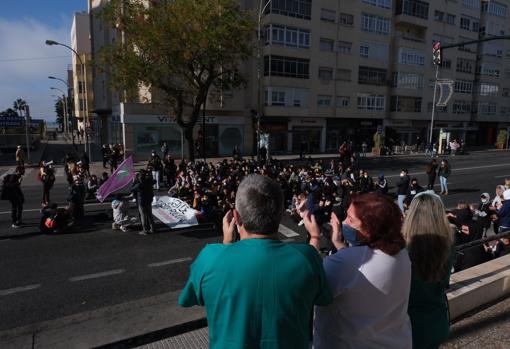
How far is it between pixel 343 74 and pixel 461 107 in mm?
21650

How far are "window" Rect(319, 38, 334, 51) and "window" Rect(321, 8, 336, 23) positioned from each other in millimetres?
1852

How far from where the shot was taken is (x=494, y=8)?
49.1m

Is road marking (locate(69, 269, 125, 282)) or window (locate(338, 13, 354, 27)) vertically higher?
window (locate(338, 13, 354, 27))

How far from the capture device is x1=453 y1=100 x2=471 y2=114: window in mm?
47719

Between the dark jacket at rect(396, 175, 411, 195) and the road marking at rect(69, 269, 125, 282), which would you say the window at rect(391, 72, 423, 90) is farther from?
the road marking at rect(69, 269, 125, 282)

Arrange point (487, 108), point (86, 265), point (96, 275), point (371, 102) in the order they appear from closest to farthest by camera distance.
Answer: point (96, 275) < point (86, 265) < point (371, 102) < point (487, 108)

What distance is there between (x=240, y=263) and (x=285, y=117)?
110 feet

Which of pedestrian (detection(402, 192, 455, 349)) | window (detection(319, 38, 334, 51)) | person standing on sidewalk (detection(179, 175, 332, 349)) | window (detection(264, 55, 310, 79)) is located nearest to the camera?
person standing on sidewalk (detection(179, 175, 332, 349))

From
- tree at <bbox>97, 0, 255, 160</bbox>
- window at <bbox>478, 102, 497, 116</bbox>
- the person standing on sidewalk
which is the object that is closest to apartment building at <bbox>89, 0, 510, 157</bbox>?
window at <bbox>478, 102, 497, 116</bbox>

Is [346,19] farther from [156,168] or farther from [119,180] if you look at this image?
[119,180]

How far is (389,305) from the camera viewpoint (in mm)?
1990

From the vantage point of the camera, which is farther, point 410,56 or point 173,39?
point 410,56

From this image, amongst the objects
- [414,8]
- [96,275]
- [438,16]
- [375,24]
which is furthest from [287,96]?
[96,275]

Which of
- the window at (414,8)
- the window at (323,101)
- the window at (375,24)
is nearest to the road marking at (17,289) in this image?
the window at (323,101)
